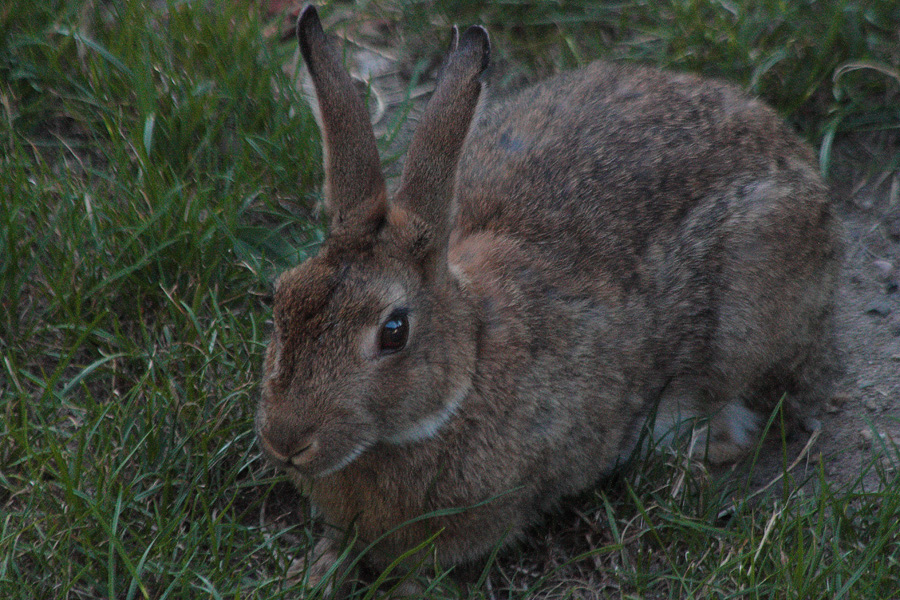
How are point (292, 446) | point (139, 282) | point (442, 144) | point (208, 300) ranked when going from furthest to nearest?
point (208, 300)
point (139, 282)
point (442, 144)
point (292, 446)

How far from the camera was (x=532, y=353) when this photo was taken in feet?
12.4

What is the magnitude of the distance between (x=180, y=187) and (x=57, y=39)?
1.15 m

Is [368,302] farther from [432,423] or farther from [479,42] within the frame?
[479,42]

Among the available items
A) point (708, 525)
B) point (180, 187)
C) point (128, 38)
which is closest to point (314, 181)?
point (180, 187)

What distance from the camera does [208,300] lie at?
14.8ft

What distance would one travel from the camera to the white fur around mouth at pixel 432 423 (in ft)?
11.2

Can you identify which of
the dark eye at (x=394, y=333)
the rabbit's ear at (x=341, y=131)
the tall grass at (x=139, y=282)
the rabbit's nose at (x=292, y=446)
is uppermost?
the rabbit's ear at (x=341, y=131)

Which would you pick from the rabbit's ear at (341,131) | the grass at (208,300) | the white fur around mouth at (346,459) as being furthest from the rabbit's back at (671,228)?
the white fur around mouth at (346,459)

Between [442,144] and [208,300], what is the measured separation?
1.60 meters

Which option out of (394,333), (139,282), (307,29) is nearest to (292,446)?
(394,333)

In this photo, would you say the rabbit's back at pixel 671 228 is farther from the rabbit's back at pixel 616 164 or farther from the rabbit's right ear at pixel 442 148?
the rabbit's right ear at pixel 442 148

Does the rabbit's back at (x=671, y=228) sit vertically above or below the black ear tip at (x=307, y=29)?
below

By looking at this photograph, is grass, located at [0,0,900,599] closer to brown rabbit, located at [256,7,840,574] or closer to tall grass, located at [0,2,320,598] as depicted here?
tall grass, located at [0,2,320,598]

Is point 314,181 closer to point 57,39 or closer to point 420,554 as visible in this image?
point 57,39
